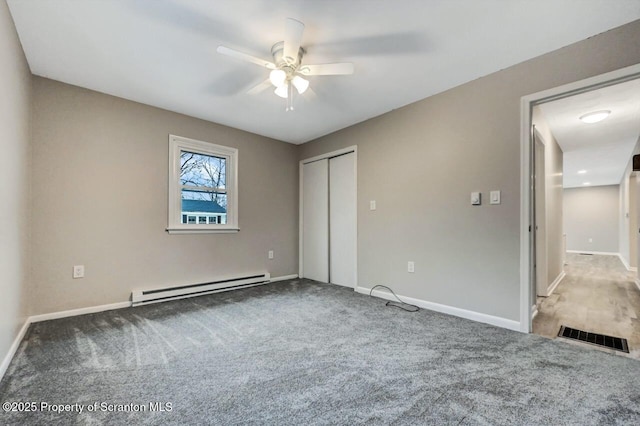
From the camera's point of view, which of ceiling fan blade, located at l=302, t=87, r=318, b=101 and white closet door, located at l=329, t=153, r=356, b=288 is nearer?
ceiling fan blade, located at l=302, t=87, r=318, b=101

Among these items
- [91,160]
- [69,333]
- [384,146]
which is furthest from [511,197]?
[91,160]

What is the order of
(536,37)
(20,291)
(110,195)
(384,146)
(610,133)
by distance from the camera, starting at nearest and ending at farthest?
(536,37) → (20,291) → (110,195) → (384,146) → (610,133)

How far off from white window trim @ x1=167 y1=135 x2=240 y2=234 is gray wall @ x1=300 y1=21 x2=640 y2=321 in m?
1.78

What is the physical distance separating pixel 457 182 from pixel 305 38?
1917 millimetres

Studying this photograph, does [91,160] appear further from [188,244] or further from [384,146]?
[384,146]

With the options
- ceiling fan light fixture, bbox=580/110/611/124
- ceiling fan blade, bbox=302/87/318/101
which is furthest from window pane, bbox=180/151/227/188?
ceiling fan light fixture, bbox=580/110/611/124

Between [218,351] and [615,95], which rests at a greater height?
[615,95]

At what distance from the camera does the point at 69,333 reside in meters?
2.28

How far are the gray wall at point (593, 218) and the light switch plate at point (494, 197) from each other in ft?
30.2

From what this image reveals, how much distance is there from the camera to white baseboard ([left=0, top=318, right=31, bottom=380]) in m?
1.66

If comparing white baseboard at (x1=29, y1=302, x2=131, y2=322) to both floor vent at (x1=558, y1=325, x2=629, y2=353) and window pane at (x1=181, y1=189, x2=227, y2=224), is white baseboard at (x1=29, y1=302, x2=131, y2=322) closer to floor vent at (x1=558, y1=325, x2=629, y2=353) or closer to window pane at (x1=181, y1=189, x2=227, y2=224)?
window pane at (x1=181, y1=189, x2=227, y2=224)

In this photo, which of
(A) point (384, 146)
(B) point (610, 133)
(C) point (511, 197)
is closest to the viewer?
(C) point (511, 197)

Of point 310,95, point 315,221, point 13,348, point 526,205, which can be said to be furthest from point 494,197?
point 13,348

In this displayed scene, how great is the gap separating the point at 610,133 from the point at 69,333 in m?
6.70
